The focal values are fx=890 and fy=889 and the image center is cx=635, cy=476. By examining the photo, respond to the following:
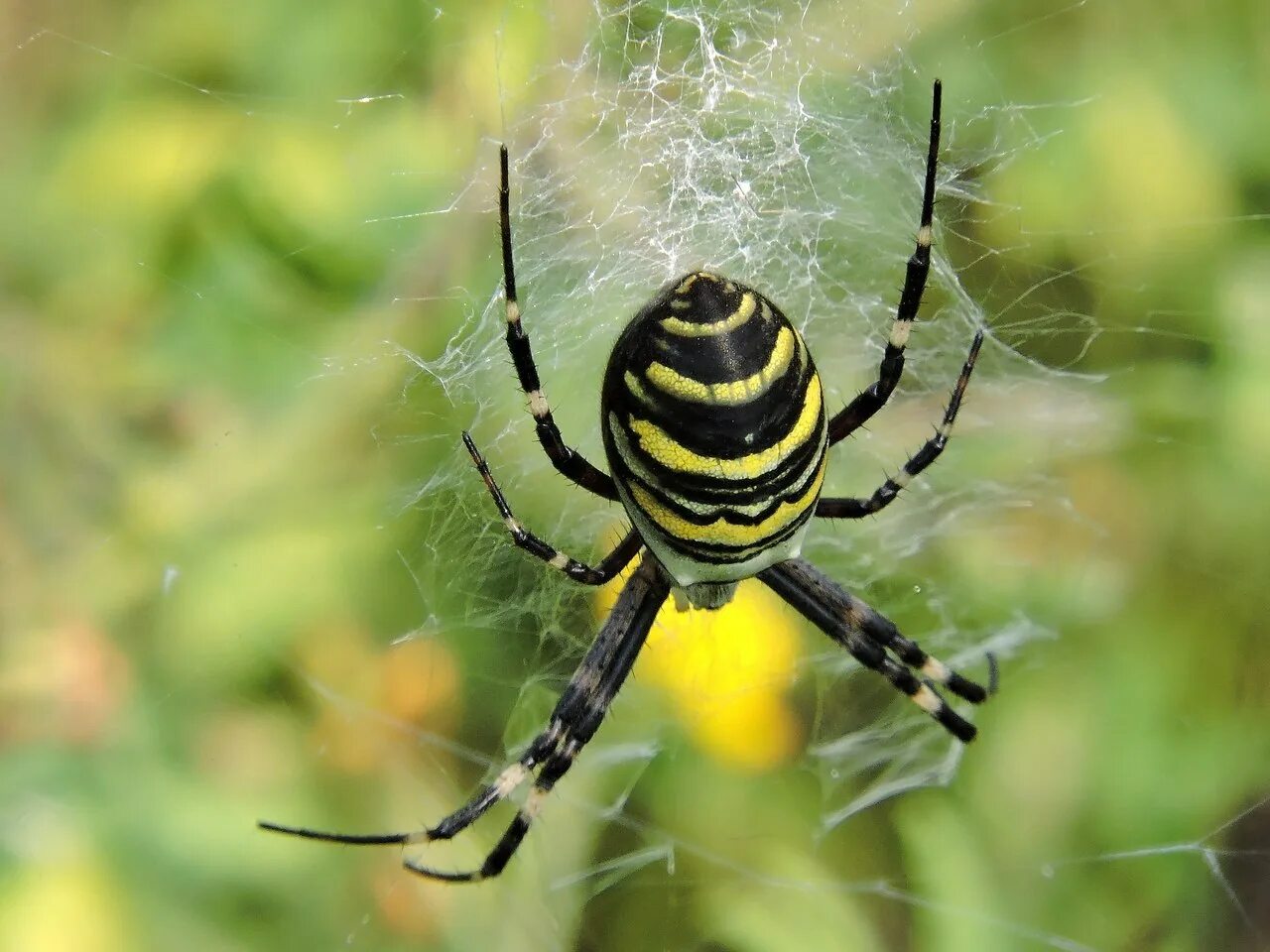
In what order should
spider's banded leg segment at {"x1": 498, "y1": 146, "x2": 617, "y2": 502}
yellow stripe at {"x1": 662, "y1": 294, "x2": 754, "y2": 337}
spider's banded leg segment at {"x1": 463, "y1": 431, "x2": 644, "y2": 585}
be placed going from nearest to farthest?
yellow stripe at {"x1": 662, "y1": 294, "x2": 754, "y2": 337}
spider's banded leg segment at {"x1": 498, "y1": 146, "x2": 617, "y2": 502}
spider's banded leg segment at {"x1": 463, "y1": 431, "x2": 644, "y2": 585}

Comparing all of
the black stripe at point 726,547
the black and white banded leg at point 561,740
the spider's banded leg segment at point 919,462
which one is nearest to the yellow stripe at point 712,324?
the black stripe at point 726,547

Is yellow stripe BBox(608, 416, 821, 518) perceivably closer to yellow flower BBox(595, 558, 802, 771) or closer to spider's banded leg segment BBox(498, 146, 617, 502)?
spider's banded leg segment BBox(498, 146, 617, 502)

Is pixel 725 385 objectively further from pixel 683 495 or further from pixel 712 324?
pixel 683 495

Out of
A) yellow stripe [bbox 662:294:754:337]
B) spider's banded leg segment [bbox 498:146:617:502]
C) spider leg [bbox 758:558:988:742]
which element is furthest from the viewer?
spider leg [bbox 758:558:988:742]

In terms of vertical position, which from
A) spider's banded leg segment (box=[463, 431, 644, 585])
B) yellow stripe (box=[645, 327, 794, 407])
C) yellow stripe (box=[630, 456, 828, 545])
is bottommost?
spider's banded leg segment (box=[463, 431, 644, 585])

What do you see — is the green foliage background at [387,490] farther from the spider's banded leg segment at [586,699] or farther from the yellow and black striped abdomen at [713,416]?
the yellow and black striped abdomen at [713,416]

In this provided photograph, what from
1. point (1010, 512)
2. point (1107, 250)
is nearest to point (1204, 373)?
point (1107, 250)

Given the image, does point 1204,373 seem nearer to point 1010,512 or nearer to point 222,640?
point 1010,512

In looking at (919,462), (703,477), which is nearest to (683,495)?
(703,477)

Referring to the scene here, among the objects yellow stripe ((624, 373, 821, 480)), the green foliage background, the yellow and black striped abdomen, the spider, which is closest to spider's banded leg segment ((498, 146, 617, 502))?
the spider
